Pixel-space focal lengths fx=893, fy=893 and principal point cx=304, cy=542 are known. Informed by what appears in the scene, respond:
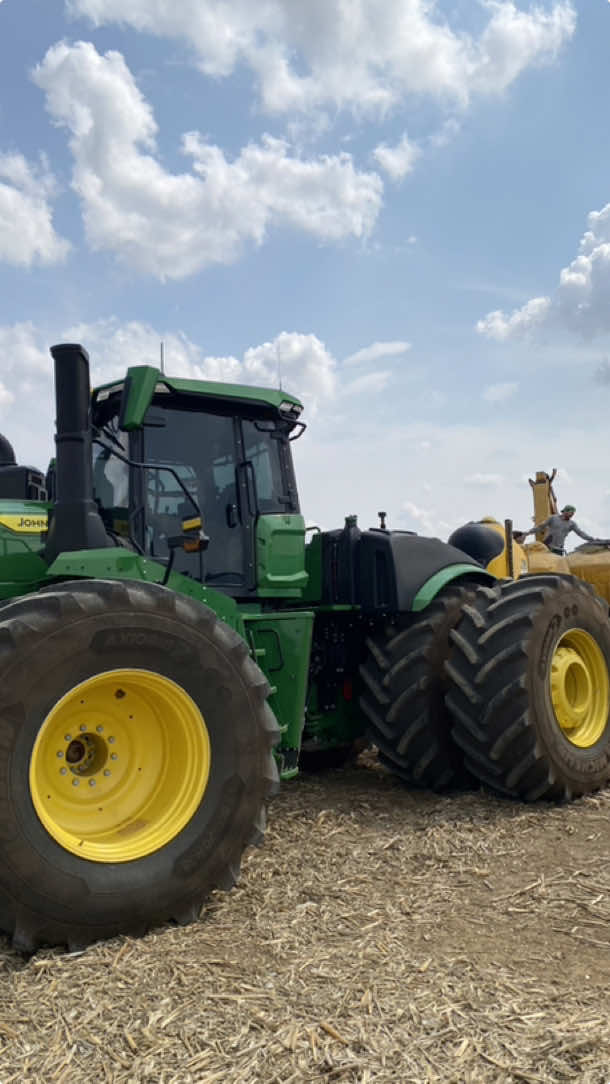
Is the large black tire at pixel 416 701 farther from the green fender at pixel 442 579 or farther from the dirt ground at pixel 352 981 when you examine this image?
the dirt ground at pixel 352 981

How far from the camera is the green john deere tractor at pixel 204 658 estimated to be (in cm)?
363

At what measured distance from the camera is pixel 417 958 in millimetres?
3520

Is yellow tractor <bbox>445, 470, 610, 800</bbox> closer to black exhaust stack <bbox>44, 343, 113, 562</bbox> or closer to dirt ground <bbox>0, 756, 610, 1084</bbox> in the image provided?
dirt ground <bbox>0, 756, 610, 1084</bbox>

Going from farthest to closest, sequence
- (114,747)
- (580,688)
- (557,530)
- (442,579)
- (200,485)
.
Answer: (557,530), (580,688), (442,579), (200,485), (114,747)

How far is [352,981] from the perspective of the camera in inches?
129

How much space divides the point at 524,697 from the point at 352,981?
272 centimetres

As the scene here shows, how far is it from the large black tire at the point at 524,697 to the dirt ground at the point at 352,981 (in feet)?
2.53

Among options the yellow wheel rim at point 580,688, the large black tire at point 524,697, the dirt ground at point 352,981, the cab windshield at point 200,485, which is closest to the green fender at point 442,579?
the large black tire at point 524,697

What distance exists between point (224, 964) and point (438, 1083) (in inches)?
41.2

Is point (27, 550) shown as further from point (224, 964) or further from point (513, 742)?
point (513, 742)

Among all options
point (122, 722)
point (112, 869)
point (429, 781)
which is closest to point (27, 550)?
point (122, 722)

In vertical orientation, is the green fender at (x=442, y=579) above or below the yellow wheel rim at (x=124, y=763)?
above

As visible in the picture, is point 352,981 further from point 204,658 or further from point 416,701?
point 416,701

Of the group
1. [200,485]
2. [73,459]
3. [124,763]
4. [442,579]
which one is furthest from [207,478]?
[124,763]
